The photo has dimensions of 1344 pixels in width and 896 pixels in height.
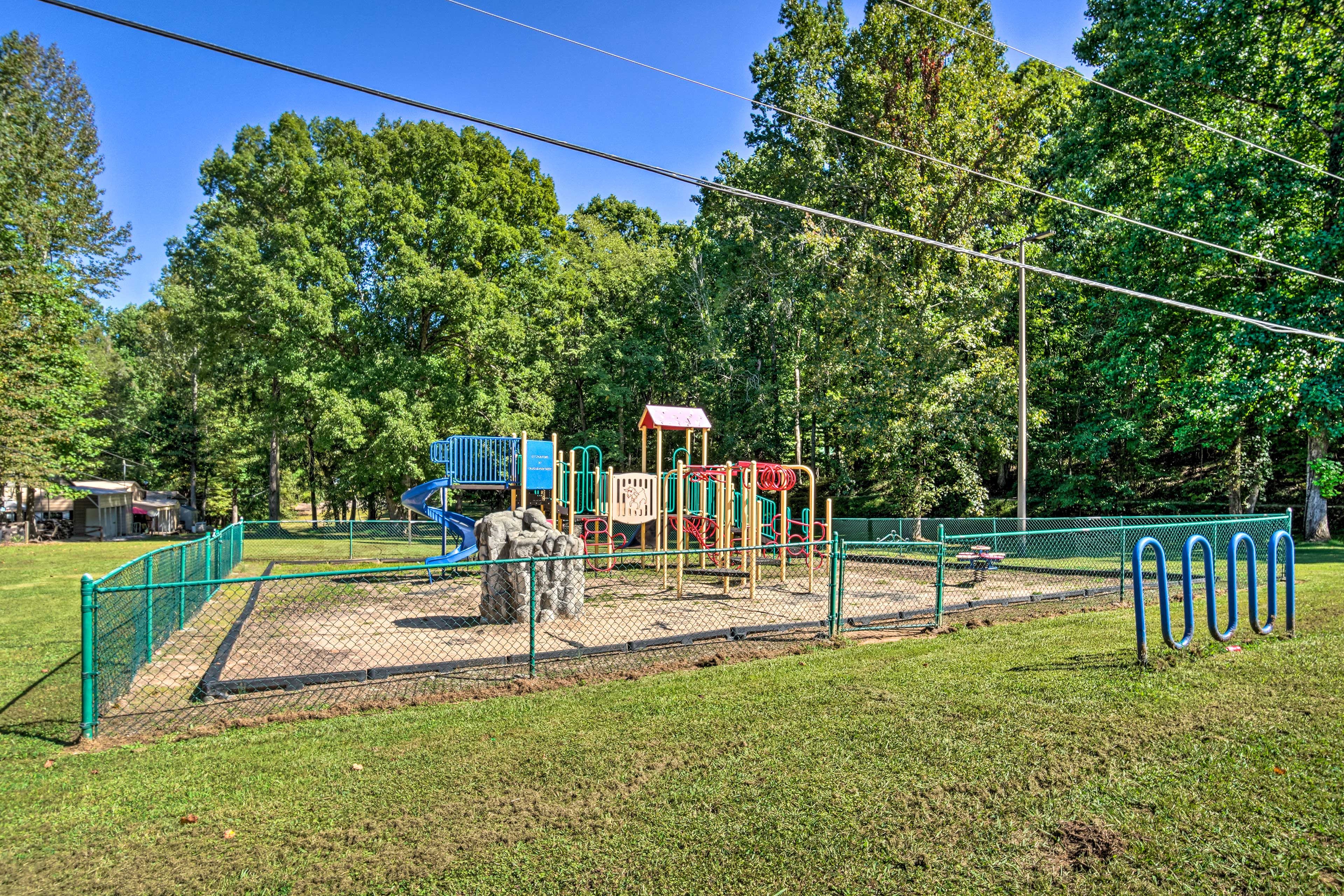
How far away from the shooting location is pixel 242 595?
13.0 metres

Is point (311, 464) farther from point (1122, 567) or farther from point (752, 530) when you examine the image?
point (1122, 567)

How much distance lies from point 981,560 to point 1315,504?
1517cm

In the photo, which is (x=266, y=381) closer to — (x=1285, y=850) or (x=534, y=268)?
(x=534, y=268)

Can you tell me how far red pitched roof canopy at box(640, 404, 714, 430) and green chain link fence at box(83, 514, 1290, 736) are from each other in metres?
3.02

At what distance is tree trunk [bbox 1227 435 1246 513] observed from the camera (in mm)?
23688

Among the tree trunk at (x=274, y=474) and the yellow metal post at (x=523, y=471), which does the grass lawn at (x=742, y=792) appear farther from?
the tree trunk at (x=274, y=474)

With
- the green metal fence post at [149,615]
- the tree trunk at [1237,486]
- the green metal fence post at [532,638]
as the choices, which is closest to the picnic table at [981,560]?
the green metal fence post at [532,638]

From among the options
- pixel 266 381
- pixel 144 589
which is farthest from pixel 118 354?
pixel 144 589

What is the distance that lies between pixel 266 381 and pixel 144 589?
28504 millimetres

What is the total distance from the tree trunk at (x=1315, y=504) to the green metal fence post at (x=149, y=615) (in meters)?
26.2

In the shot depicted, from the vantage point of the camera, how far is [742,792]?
4.35m

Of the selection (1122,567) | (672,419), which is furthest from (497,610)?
(1122,567)

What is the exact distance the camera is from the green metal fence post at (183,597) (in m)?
9.02

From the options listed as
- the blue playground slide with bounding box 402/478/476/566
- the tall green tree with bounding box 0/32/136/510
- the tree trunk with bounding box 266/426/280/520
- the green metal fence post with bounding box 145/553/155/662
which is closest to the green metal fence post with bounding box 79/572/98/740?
the green metal fence post with bounding box 145/553/155/662
